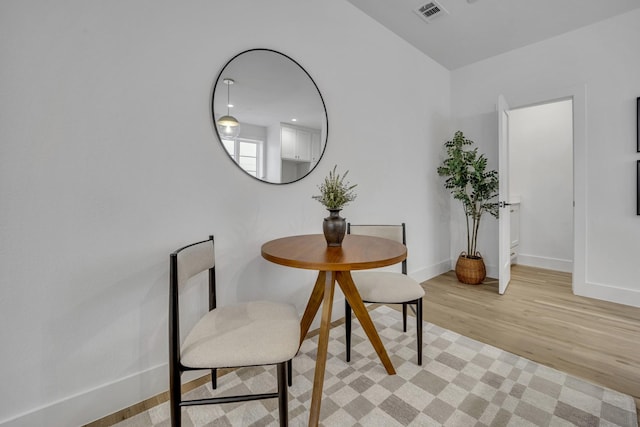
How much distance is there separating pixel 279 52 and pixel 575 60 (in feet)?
10.4

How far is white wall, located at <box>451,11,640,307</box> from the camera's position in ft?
8.86

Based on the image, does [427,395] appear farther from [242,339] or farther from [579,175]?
[579,175]

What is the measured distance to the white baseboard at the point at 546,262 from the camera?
3.82m

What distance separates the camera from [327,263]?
4.02 feet

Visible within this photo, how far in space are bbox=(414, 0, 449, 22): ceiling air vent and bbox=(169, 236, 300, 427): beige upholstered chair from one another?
2826 millimetres

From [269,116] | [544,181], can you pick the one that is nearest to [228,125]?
[269,116]

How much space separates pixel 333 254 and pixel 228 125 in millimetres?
1083

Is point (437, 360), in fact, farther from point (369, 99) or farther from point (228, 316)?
point (369, 99)

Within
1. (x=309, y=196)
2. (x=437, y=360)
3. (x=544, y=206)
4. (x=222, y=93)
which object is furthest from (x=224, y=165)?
(x=544, y=206)

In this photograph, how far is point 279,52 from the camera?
2045mm

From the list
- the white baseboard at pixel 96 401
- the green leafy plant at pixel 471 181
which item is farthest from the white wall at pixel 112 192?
the green leafy plant at pixel 471 181

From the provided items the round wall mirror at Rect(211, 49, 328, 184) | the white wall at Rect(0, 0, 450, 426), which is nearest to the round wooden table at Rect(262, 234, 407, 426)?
the white wall at Rect(0, 0, 450, 426)

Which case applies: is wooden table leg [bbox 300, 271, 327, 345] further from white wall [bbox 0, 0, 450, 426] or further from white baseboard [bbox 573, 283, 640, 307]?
white baseboard [bbox 573, 283, 640, 307]

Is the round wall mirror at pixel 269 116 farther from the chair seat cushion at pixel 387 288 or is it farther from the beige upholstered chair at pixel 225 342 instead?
the chair seat cushion at pixel 387 288
